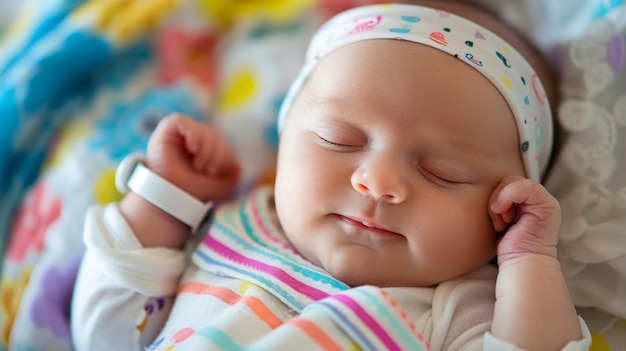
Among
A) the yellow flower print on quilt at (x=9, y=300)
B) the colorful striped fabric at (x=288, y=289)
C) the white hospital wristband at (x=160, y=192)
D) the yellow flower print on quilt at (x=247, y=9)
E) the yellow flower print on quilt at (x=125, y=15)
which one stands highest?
the yellow flower print on quilt at (x=125, y=15)

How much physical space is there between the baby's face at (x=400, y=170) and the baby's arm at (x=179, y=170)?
251mm

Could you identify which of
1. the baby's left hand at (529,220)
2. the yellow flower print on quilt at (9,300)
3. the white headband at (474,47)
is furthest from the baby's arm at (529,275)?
the yellow flower print on quilt at (9,300)

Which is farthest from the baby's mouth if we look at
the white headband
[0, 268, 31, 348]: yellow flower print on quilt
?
[0, 268, 31, 348]: yellow flower print on quilt

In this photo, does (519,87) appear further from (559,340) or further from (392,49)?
(559,340)

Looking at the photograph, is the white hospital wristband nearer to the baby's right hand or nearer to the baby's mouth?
the baby's right hand

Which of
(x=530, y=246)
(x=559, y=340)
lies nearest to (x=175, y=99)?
(x=530, y=246)

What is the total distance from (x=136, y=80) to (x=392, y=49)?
2.46 ft

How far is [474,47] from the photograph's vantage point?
3.86 ft

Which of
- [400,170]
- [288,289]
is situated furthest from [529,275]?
[288,289]

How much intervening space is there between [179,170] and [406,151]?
47 centimetres

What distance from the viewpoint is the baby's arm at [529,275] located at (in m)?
0.99

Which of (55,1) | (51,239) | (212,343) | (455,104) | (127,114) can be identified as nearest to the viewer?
(212,343)

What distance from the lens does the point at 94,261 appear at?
1238 mm

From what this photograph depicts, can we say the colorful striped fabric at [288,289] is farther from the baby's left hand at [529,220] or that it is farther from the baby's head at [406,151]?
the baby's left hand at [529,220]
